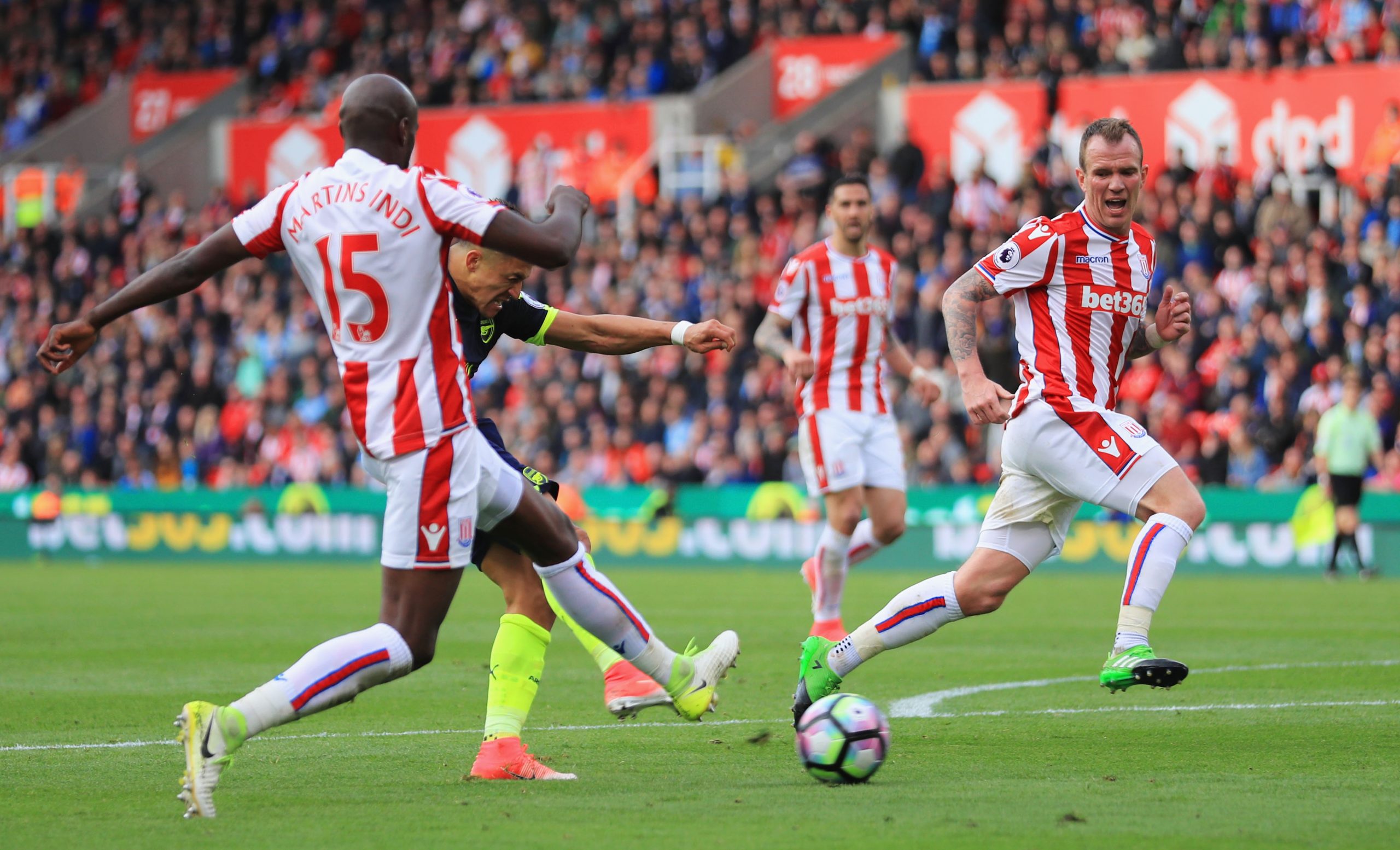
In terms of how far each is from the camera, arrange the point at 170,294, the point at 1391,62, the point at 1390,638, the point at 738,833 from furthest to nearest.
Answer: the point at 1391,62 → the point at 1390,638 → the point at 170,294 → the point at 738,833

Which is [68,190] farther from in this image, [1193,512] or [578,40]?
[1193,512]

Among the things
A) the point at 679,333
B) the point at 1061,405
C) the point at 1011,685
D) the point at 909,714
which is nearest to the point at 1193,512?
the point at 1061,405

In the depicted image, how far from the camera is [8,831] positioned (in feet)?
18.3

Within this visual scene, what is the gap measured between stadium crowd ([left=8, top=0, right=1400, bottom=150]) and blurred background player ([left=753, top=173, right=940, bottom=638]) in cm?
1347

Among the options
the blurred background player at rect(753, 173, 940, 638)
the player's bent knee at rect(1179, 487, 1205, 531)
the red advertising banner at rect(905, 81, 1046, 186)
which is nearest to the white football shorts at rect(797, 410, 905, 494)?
the blurred background player at rect(753, 173, 940, 638)

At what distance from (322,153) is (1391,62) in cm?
1859

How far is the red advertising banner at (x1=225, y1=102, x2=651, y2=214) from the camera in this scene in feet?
98.2

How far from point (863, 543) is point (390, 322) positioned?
6274mm

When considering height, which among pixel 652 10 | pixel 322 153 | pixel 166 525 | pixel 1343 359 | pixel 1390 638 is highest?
pixel 652 10

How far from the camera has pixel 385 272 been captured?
587cm

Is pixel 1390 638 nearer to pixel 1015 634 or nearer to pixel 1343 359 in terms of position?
pixel 1015 634

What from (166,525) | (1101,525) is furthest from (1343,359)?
(166,525)

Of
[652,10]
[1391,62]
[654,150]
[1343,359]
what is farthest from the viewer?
[652,10]

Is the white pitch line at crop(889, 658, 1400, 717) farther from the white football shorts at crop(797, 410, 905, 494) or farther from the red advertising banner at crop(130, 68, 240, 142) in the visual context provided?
the red advertising banner at crop(130, 68, 240, 142)
